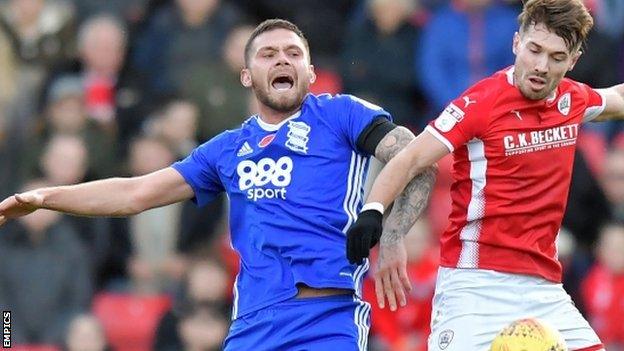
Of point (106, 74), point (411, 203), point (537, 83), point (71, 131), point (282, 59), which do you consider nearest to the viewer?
point (411, 203)

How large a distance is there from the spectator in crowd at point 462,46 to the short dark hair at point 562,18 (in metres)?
4.96

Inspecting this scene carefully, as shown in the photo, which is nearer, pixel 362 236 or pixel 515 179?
pixel 362 236

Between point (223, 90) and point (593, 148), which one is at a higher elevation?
point (223, 90)

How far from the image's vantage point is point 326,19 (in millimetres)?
13484

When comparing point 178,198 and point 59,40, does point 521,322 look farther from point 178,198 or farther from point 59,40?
point 59,40

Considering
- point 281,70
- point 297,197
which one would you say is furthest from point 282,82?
point 297,197

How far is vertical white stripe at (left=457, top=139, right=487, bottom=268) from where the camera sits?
7664 mm

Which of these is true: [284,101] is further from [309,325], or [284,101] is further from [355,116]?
[309,325]

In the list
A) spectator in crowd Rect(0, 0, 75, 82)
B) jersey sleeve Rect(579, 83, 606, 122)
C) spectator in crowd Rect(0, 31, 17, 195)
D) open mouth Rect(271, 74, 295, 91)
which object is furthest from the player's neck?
spectator in crowd Rect(0, 0, 75, 82)

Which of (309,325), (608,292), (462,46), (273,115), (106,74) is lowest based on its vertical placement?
(309,325)

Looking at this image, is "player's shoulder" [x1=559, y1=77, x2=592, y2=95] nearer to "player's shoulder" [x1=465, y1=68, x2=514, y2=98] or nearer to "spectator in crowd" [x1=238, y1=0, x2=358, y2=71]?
"player's shoulder" [x1=465, y1=68, x2=514, y2=98]

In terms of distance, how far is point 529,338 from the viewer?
6.73 m

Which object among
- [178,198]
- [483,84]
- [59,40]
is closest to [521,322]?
[483,84]

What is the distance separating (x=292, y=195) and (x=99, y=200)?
1129 mm
